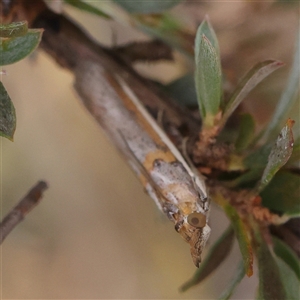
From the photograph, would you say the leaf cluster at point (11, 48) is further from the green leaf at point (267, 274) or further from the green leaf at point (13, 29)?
the green leaf at point (267, 274)

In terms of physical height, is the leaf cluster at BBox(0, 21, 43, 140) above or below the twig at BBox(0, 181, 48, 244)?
above

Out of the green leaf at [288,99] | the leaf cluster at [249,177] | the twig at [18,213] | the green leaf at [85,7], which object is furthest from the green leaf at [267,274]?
the green leaf at [85,7]

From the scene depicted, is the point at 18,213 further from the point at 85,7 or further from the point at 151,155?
the point at 85,7

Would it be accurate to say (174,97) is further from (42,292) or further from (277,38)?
(42,292)

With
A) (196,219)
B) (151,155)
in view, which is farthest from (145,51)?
(196,219)

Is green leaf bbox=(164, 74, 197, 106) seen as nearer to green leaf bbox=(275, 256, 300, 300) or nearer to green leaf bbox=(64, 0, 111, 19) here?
green leaf bbox=(64, 0, 111, 19)

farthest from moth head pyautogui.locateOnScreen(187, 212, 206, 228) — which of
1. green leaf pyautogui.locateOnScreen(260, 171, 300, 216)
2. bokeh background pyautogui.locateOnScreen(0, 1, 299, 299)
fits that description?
bokeh background pyautogui.locateOnScreen(0, 1, 299, 299)

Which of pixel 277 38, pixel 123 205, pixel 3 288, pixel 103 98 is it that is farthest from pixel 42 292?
pixel 277 38
